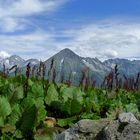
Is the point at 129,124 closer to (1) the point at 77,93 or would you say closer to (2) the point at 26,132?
(2) the point at 26,132

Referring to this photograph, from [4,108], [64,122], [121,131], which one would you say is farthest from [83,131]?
[4,108]

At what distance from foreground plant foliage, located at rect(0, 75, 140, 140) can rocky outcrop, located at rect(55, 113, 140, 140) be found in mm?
967

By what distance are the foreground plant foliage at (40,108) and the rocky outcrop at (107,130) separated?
97cm

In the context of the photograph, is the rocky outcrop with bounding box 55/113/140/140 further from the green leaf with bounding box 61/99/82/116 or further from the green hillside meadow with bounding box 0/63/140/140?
the green leaf with bounding box 61/99/82/116

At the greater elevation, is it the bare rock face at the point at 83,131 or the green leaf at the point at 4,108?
the green leaf at the point at 4,108

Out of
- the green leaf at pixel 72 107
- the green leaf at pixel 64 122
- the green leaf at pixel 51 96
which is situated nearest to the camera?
the green leaf at pixel 64 122

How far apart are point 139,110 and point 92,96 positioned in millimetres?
1160

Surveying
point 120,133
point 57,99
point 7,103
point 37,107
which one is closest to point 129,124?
point 120,133

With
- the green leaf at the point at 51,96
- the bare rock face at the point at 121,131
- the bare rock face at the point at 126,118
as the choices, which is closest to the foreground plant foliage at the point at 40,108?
the green leaf at the point at 51,96

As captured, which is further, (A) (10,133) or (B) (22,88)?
(B) (22,88)

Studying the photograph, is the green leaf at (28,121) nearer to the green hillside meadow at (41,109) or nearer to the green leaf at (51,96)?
the green hillside meadow at (41,109)

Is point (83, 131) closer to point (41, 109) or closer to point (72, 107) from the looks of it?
point (41, 109)

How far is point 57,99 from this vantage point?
8.61m

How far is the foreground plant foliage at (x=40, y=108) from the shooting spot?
695 cm
